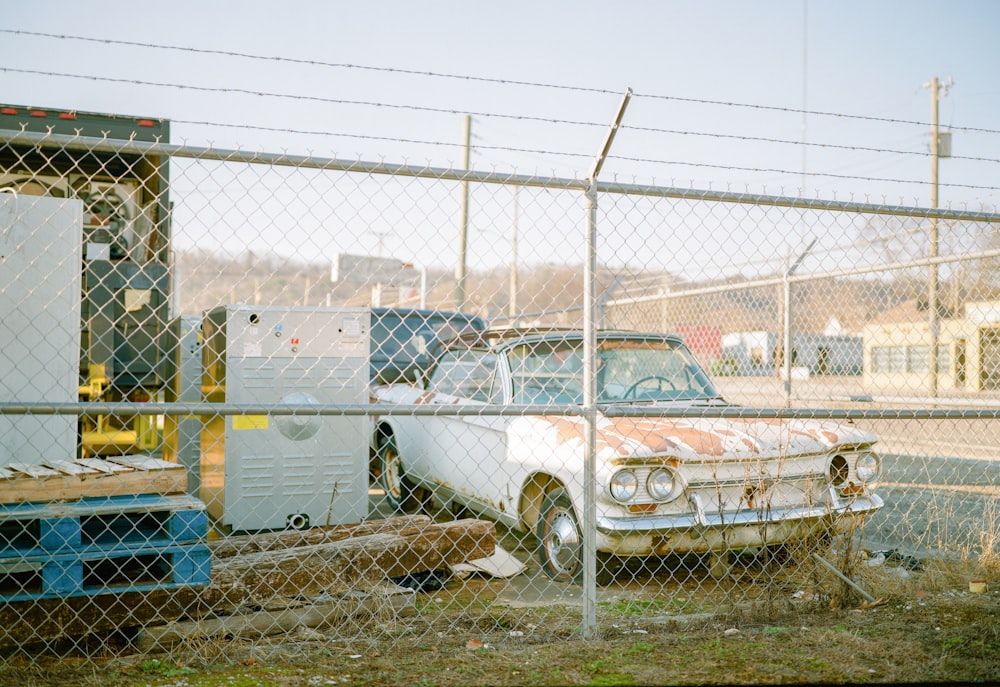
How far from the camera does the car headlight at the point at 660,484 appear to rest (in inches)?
169

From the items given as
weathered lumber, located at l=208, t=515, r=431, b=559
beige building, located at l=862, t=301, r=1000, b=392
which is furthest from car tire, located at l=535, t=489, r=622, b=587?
beige building, located at l=862, t=301, r=1000, b=392

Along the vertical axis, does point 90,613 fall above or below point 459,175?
below

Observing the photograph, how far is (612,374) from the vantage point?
549 cm

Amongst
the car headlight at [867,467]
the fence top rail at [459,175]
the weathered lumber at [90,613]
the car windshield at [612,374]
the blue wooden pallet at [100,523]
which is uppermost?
the fence top rail at [459,175]

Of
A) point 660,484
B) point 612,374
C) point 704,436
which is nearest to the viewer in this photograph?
point 660,484

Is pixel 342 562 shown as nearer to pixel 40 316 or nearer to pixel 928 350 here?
pixel 40 316

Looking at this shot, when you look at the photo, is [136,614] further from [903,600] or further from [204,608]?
[903,600]

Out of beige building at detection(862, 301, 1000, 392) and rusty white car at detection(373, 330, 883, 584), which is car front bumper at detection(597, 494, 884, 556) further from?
beige building at detection(862, 301, 1000, 392)

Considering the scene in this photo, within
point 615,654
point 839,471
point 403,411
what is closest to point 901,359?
point 839,471

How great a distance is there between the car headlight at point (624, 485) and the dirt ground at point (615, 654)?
24.5 inches

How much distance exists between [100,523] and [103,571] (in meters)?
0.22

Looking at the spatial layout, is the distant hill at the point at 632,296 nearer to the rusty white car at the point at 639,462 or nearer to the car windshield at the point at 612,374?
the car windshield at the point at 612,374

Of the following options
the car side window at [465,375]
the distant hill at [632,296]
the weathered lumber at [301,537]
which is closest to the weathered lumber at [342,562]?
the weathered lumber at [301,537]

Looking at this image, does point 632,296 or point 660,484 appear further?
point 632,296
